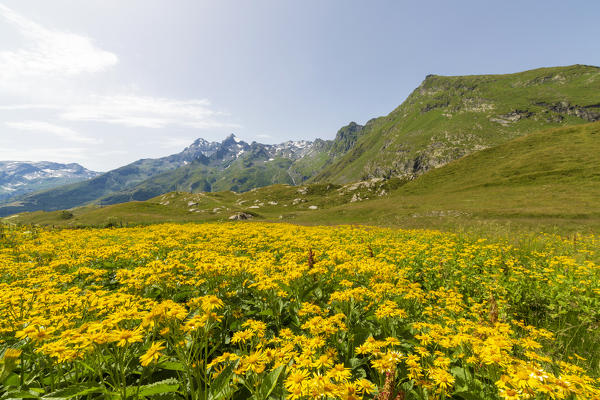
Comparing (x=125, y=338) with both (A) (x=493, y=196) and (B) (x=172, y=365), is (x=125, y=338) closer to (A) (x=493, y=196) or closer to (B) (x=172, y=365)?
(B) (x=172, y=365)

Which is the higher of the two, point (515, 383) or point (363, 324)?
point (515, 383)

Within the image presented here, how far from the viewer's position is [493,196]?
49062 millimetres

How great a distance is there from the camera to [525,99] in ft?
642

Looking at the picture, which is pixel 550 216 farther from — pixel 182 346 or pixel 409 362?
pixel 182 346

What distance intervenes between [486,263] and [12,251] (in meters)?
20.9

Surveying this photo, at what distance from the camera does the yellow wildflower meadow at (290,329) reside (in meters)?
2.96

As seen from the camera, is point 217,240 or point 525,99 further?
point 525,99

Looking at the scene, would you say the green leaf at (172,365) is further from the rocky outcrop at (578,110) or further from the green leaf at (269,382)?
the rocky outcrop at (578,110)

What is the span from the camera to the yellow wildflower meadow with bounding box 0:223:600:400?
296 cm

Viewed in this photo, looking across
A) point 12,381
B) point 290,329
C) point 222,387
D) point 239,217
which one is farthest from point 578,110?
point 12,381

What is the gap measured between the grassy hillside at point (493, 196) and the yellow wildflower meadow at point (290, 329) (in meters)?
22.2

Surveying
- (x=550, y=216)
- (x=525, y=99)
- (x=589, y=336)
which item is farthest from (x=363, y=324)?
(x=525, y=99)

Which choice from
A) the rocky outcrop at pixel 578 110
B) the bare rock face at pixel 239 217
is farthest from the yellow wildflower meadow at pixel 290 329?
the rocky outcrop at pixel 578 110

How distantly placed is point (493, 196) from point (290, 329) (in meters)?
60.9
